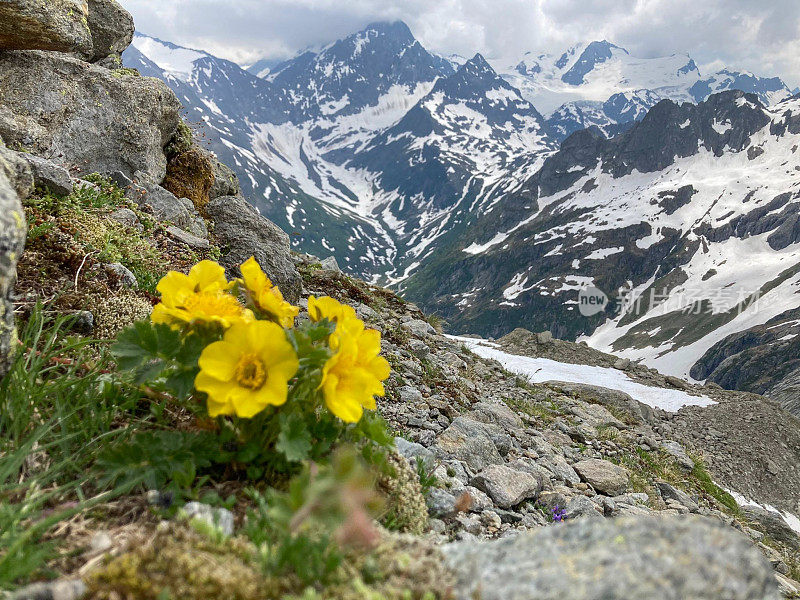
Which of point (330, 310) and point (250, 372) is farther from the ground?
point (330, 310)

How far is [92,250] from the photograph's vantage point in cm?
486

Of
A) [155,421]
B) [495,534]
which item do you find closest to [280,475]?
[155,421]

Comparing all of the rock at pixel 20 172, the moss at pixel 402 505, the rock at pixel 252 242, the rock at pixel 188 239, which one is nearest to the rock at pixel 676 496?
the moss at pixel 402 505

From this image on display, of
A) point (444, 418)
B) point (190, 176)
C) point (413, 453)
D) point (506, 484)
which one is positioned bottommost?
point (444, 418)

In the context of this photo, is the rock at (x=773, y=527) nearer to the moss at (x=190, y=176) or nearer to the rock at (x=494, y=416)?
the rock at (x=494, y=416)

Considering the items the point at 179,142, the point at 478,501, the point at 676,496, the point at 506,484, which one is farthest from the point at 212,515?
the point at 179,142

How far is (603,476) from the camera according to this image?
680cm

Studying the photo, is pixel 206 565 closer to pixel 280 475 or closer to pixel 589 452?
pixel 280 475

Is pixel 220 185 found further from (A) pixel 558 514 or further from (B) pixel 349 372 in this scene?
(B) pixel 349 372

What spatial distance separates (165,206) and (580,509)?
8441 mm

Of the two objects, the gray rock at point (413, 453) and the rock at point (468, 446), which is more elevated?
the gray rock at point (413, 453)

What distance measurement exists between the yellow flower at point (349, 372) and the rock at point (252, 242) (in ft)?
23.3

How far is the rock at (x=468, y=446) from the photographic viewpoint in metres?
4.96

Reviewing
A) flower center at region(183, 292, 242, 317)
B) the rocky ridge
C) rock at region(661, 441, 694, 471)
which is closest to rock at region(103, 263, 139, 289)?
the rocky ridge
